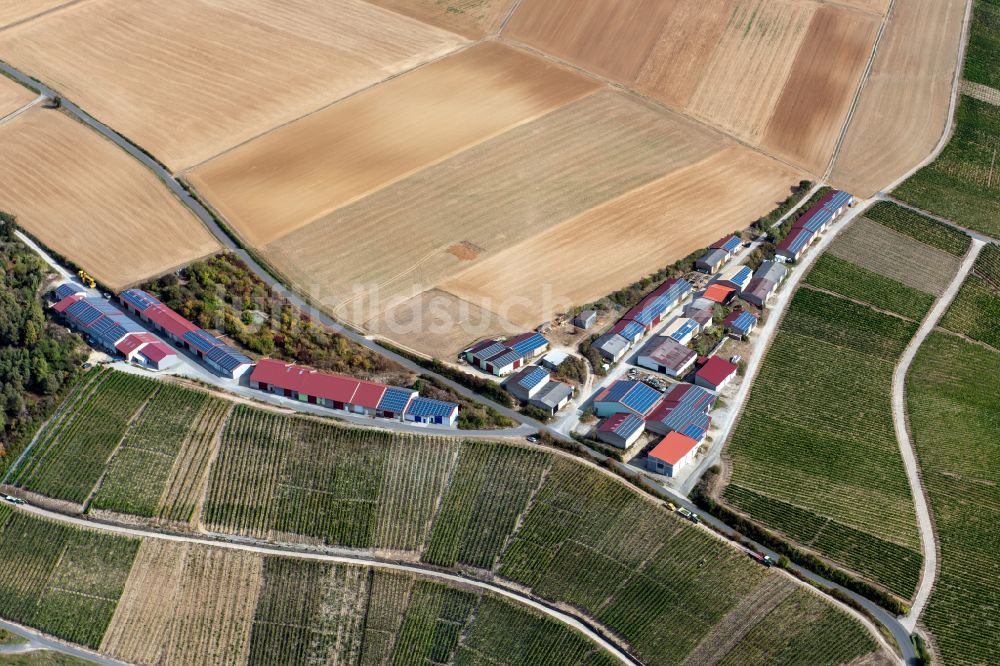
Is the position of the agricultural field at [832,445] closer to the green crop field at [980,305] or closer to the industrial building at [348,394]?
the green crop field at [980,305]

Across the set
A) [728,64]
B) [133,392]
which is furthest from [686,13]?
[133,392]

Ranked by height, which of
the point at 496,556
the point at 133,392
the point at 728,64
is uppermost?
the point at 728,64

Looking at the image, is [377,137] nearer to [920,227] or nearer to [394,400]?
[394,400]

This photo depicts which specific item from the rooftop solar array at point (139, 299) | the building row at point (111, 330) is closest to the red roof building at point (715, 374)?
the building row at point (111, 330)

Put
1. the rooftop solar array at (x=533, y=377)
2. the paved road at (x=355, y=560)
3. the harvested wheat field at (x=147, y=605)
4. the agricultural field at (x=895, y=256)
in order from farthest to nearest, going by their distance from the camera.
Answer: the agricultural field at (x=895, y=256) → the rooftop solar array at (x=533, y=377) → the harvested wheat field at (x=147, y=605) → the paved road at (x=355, y=560)

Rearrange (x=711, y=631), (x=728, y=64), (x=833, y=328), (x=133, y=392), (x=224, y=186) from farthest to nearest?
(x=728, y=64) → (x=224, y=186) → (x=833, y=328) → (x=133, y=392) → (x=711, y=631)

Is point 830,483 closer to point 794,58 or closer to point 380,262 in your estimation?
point 380,262

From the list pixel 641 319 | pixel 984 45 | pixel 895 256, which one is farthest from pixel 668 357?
pixel 984 45
